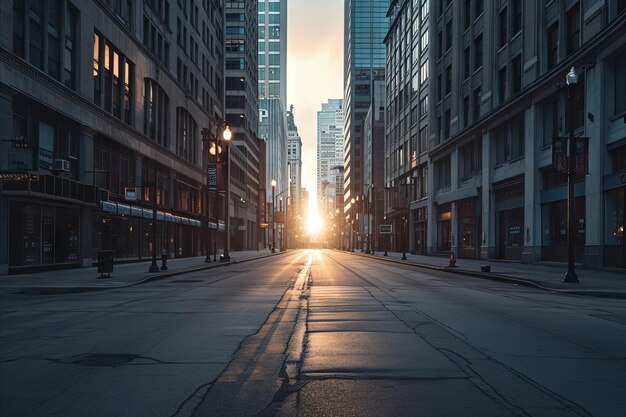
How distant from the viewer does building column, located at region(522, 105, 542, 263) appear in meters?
34.7

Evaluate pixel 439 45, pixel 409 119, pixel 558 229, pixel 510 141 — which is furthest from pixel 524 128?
pixel 409 119

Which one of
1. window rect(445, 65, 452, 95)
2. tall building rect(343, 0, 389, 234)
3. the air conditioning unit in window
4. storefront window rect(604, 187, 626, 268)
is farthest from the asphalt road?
tall building rect(343, 0, 389, 234)

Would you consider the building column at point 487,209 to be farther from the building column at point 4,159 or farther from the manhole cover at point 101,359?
the manhole cover at point 101,359

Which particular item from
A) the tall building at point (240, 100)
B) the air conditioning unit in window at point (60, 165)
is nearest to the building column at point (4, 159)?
the air conditioning unit in window at point (60, 165)

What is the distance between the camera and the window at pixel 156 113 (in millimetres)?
42375

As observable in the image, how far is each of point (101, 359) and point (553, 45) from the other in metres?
33.0

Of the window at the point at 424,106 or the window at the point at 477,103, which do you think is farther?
the window at the point at 424,106

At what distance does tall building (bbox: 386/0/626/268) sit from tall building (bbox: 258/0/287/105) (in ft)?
400

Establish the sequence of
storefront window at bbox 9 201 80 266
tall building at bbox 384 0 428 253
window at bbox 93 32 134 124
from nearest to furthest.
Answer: storefront window at bbox 9 201 80 266
window at bbox 93 32 134 124
tall building at bbox 384 0 428 253

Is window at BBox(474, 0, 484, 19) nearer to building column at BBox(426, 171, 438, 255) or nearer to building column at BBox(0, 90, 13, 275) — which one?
building column at BBox(426, 171, 438, 255)

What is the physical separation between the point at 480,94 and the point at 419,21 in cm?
2446

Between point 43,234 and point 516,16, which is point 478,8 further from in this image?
point 43,234

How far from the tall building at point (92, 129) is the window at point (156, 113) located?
9cm

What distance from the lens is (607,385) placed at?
245 inches
